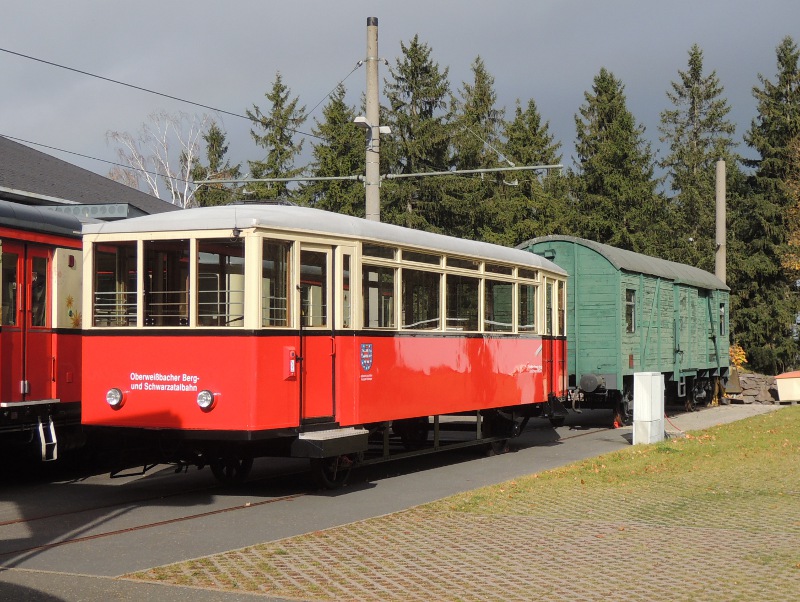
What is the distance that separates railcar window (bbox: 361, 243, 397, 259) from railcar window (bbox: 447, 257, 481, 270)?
1508 millimetres

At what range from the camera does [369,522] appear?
10336 millimetres

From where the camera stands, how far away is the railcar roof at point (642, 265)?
77.0ft

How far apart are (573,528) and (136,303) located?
5.14m

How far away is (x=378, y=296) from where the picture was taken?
1302cm

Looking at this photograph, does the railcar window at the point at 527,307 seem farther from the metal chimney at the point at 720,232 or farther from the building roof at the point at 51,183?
the metal chimney at the point at 720,232

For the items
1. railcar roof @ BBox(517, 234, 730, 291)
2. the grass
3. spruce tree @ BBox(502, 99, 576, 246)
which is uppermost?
spruce tree @ BBox(502, 99, 576, 246)

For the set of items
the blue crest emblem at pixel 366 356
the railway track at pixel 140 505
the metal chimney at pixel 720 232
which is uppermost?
the metal chimney at pixel 720 232

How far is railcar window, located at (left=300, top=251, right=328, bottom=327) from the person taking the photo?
11.9m

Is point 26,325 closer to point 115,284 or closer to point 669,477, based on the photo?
point 115,284

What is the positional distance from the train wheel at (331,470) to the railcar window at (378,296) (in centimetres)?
158

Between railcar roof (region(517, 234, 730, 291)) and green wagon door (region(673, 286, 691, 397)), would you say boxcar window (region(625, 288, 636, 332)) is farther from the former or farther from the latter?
green wagon door (region(673, 286, 691, 397))

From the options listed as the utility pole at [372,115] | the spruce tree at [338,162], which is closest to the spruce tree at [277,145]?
the spruce tree at [338,162]

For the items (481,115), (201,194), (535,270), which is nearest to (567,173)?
(481,115)

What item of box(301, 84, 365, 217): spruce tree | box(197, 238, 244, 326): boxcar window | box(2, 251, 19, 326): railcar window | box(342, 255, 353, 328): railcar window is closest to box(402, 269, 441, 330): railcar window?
box(342, 255, 353, 328): railcar window
